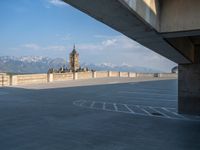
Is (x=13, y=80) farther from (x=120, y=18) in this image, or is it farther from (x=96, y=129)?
(x=120, y=18)

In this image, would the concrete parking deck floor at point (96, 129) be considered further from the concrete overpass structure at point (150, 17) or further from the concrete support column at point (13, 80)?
the concrete support column at point (13, 80)

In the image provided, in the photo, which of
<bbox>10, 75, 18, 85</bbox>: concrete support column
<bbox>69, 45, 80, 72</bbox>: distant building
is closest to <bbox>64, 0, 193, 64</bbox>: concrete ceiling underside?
<bbox>10, 75, 18, 85</bbox>: concrete support column

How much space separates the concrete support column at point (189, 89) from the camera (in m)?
16.4

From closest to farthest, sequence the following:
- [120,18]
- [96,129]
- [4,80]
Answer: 1. [120,18]
2. [96,129]
3. [4,80]

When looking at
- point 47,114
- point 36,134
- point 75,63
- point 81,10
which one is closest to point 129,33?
point 81,10

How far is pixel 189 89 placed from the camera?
54.5ft

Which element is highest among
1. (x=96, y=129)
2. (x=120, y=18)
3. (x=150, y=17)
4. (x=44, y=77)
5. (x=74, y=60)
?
(x=74, y=60)

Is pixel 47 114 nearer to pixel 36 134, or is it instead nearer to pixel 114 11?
pixel 36 134

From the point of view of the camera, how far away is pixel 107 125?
12508 mm

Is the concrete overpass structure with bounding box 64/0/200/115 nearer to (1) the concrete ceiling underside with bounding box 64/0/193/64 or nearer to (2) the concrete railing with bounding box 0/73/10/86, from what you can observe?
(1) the concrete ceiling underside with bounding box 64/0/193/64

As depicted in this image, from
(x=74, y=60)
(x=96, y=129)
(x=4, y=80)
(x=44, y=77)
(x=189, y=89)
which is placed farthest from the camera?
(x=74, y=60)

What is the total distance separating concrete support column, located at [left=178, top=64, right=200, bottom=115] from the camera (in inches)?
645

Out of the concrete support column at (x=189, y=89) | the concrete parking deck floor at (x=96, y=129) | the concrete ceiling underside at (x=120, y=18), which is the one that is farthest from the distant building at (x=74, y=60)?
the concrete ceiling underside at (x=120, y=18)

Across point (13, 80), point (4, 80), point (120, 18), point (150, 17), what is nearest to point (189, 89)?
point (150, 17)
